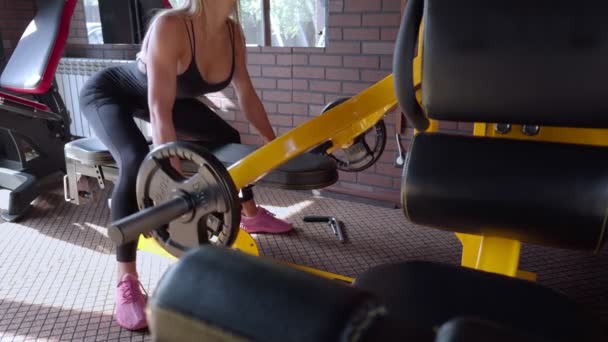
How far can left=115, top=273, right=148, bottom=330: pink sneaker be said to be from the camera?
1.62 metres

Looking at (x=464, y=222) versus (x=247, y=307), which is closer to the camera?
(x=247, y=307)

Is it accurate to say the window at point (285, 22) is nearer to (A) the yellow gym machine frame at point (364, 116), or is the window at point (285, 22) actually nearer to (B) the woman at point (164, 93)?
(B) the woman at point (164, 93)

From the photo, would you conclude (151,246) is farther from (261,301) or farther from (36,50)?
(261,301)

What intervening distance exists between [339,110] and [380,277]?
68cm

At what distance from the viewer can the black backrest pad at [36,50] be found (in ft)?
8.24

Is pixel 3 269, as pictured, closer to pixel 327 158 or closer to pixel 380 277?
pixel 327 158

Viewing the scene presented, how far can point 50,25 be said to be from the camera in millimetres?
2543

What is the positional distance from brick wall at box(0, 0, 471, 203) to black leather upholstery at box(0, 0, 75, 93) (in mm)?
986

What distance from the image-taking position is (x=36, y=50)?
2568 mm

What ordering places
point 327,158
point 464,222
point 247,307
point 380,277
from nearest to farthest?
point 247,307 → point 380,277 → point 464,222 → point 327,158

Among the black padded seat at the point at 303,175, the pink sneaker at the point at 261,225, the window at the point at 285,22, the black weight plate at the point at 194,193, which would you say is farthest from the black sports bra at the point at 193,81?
the window at the point at 285,22

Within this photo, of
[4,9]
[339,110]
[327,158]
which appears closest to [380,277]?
[339,110]

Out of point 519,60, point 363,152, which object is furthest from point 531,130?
point 363,152

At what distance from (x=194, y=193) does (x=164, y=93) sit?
53 centimetres
